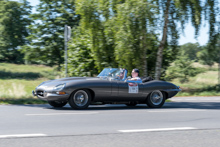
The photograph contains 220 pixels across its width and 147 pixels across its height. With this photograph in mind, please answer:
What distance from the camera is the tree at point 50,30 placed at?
31.1 metres

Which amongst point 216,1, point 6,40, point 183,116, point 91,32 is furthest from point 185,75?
point 6,40

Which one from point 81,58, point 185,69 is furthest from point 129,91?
point 185,69

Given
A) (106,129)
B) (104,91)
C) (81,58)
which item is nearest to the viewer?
(106,129)

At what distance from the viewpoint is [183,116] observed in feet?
31.3

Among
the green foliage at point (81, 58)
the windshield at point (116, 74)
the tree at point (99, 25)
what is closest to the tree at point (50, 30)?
the green foliage at point (81, 58)

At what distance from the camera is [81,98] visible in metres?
10.5

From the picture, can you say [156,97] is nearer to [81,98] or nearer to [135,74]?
[135,74]

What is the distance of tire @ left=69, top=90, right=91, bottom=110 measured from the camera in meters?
10.3

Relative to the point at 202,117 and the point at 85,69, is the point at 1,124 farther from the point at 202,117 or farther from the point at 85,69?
the point at 85,69

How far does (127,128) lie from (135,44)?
28.5ft

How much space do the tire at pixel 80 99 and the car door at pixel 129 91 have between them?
1.07m

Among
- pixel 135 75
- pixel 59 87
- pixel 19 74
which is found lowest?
pixel 59 87

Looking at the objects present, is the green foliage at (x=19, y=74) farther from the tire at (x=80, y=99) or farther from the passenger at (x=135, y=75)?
the tire at (x=80, y=99)

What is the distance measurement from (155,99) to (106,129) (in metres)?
4.92
